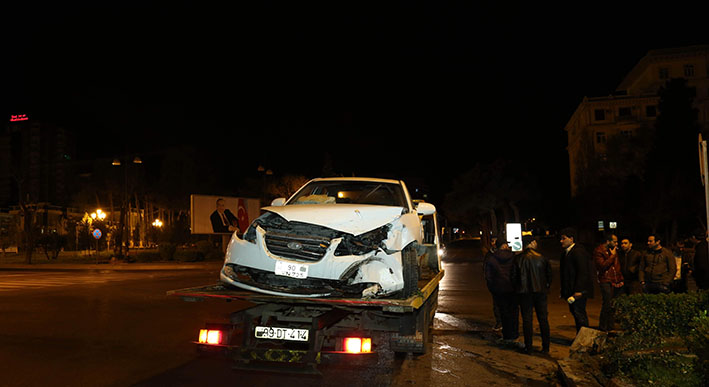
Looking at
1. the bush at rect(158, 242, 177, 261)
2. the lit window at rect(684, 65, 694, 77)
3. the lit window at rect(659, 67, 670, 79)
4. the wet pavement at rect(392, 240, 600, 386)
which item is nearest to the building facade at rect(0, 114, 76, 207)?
the bush at rect(158, 242, 177, 261)

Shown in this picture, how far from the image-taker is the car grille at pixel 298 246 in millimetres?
5375

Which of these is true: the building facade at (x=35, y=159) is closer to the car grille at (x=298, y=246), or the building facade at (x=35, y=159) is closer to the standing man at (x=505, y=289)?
the standing man at (x=505, y=289)

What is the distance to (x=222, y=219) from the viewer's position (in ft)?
113

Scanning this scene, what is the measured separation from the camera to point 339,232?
5.51 meters

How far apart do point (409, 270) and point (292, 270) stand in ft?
3.96

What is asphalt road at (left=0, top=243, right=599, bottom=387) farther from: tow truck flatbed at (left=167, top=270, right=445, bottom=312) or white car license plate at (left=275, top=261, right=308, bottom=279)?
→ white car license plate at (left=275, top=261, right=308, bottom=279)

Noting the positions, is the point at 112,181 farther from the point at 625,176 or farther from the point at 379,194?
the point at 379,194

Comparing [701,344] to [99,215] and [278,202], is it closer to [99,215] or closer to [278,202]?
[278,202]

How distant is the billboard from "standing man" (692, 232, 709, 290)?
82.9 feet

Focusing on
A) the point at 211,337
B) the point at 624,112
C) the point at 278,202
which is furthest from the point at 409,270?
the point at 624,112

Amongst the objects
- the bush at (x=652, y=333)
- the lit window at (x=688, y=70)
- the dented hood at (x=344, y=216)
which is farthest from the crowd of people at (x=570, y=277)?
the lit window at (x=688, y=70)

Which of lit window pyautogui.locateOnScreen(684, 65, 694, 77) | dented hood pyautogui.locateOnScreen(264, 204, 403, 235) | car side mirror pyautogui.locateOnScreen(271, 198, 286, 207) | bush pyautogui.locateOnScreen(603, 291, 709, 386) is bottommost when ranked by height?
bush pyautogui.locateOnScreen(603, 291, 709, 386)

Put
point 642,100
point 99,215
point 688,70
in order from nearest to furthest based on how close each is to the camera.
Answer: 1. point 99,215
2. point 688,70
3. point 642,100

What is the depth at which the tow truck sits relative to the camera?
200 inches
